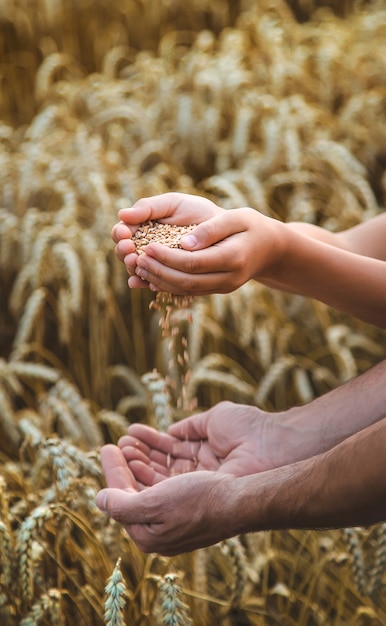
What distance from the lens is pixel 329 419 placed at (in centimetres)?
118

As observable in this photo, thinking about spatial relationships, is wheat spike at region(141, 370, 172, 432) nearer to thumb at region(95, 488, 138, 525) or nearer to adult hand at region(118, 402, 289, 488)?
adult hand at region(118, 402, 289, 488)

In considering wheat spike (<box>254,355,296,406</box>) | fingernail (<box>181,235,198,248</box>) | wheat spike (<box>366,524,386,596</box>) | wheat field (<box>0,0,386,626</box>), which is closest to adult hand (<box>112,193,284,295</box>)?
fingernail (<box>181,235,198,248</box>)

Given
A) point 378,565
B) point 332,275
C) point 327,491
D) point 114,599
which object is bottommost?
point 378,565

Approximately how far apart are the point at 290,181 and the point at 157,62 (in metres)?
0.83

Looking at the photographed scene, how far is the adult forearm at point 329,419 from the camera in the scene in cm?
115

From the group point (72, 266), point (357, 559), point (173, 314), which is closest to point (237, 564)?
point (357, 559)

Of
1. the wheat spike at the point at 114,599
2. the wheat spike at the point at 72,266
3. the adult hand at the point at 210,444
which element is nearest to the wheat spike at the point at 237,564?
the adult hand at the point at 210,444

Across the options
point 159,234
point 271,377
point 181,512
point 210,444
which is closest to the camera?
point 181,512

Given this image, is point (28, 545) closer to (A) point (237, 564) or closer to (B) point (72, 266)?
(A) point (237, 564)

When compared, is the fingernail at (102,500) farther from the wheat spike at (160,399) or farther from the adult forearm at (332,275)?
the adult forearm at (332,275)

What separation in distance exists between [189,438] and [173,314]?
0.45 metres

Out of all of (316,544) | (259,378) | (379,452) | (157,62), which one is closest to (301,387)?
(259,378)

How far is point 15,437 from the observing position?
158cm

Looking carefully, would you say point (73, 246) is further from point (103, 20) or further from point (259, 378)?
point (103, 20)
